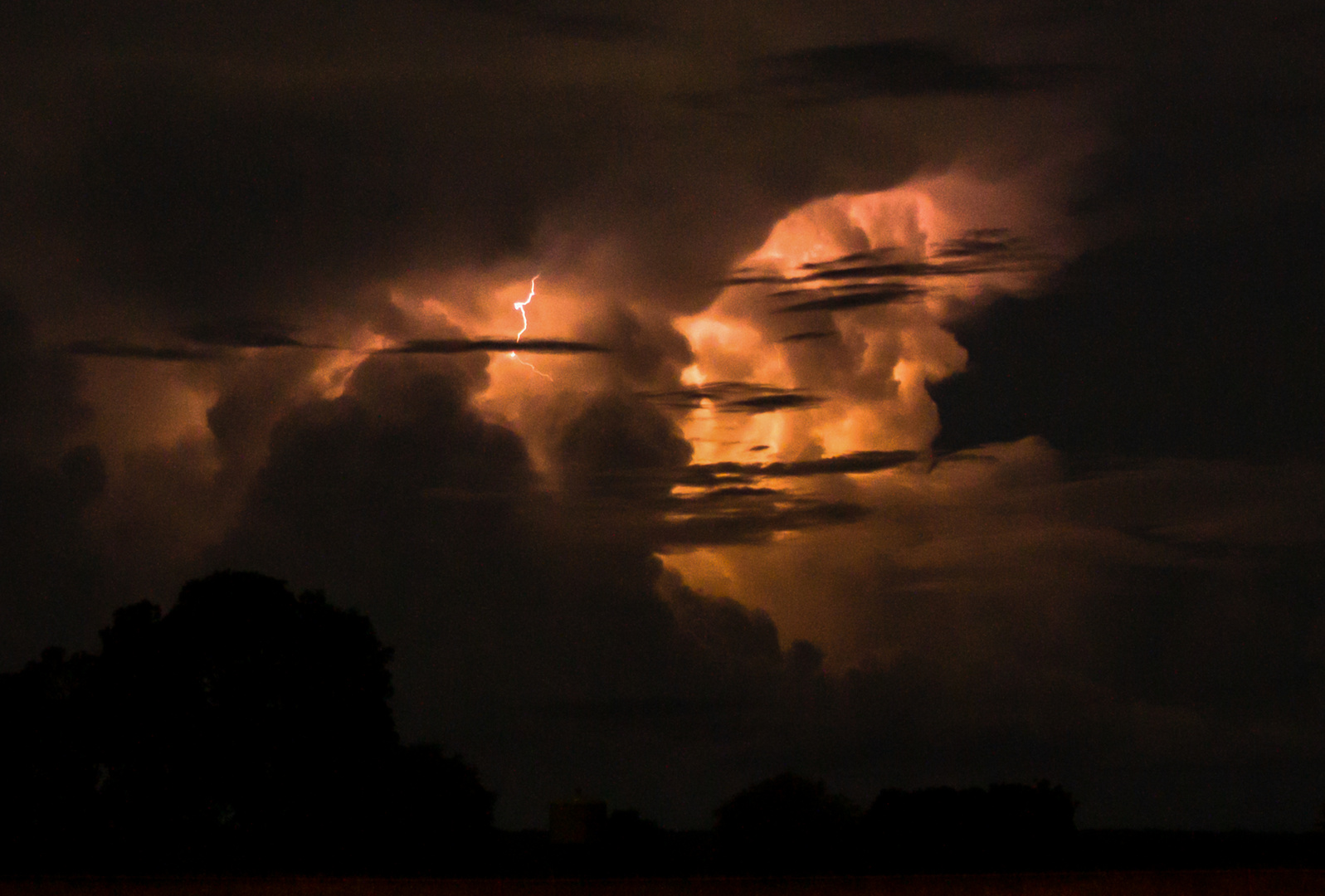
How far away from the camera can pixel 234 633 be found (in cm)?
5634

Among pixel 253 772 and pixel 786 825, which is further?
pixel 786 825

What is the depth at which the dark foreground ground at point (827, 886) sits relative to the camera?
3972 cm

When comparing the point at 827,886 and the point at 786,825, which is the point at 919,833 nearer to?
the point at 827,886

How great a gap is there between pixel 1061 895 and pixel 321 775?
24325 millimetres

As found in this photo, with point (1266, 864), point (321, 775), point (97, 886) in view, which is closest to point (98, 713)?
point (321, 775)

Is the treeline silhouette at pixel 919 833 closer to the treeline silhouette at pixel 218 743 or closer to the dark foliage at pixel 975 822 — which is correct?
the dark foliage at pixel 975 822

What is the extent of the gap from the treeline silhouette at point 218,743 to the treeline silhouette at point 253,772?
6 cm

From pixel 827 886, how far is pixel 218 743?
22.4 meters

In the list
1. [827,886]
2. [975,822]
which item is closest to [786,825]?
[975,822]

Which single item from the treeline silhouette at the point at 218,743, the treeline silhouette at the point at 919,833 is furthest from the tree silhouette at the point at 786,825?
the treeline silhouette at the point at 218,743

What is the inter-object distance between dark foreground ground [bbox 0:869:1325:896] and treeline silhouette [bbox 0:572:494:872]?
1028 centimetres

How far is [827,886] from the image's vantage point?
40.1 metres

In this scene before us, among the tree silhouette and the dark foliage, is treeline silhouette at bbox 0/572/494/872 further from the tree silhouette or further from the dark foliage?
the dark foliage

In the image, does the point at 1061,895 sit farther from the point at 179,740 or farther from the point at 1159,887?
the point at 179,740
